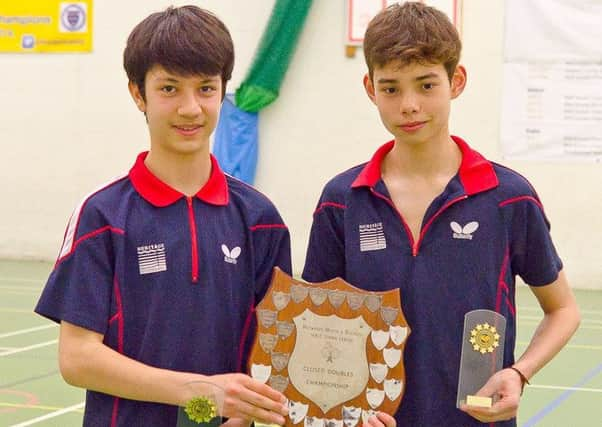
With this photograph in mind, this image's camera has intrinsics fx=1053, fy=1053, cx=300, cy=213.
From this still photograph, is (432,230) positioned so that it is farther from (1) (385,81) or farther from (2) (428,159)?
(1) (385,81)

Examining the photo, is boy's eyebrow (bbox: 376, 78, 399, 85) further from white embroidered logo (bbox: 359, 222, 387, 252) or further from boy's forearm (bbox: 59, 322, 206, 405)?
boy's forearm (bbox: 59, 322, 206, 405)

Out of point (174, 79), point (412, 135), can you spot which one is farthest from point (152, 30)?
point (412, 135)

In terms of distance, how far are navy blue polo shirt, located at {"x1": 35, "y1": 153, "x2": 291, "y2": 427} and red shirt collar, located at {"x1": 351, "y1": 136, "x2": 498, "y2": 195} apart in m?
0.32

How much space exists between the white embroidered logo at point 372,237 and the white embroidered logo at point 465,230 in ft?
0.53

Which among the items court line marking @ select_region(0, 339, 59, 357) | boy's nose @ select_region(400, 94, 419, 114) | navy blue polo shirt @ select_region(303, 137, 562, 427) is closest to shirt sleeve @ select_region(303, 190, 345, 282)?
navy blue polo shirt @ select_region(303, 137, 562, 427)

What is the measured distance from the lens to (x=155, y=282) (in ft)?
7.28

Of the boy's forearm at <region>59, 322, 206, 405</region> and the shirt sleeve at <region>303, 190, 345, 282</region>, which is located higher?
the shirt sleeve at <region>303, 190, 345, 282</region>

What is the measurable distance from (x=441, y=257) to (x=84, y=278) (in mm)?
790

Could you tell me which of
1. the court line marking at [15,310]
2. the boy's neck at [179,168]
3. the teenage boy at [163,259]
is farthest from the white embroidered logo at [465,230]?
the court line marking at [15,310]

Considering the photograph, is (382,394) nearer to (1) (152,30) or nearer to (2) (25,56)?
(1) (152,30)

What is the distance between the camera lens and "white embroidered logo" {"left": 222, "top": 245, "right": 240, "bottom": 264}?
227 centimetres

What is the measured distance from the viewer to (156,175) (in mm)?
2291

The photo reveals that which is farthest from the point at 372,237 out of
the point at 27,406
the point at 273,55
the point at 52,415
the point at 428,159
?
the point at 273,55

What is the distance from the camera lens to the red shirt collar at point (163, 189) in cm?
226
